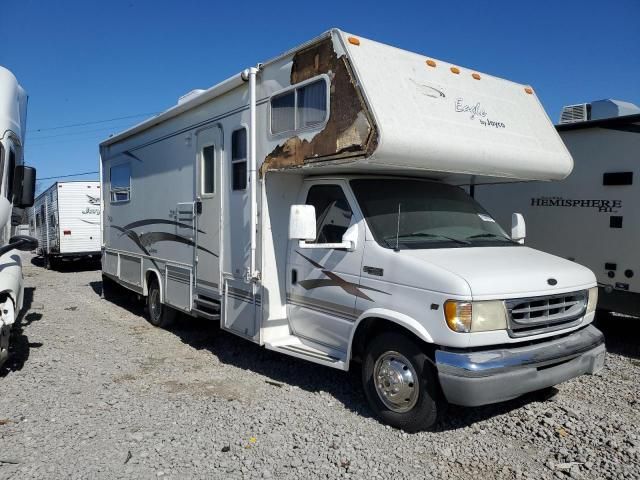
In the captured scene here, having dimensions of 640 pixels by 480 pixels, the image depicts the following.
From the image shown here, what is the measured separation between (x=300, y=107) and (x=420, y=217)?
4.88 feet

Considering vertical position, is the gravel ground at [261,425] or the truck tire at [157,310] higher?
the truck tire at [157,310]

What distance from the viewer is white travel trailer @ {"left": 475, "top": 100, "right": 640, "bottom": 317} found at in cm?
645

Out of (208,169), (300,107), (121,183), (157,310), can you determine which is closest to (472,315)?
(300,107)

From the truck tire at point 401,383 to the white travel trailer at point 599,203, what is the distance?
3.79 metres

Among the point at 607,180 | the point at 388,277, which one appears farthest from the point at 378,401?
the point at 607,180

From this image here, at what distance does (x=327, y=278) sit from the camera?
4.82 metres

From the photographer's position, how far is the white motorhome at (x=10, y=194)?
5359 mm

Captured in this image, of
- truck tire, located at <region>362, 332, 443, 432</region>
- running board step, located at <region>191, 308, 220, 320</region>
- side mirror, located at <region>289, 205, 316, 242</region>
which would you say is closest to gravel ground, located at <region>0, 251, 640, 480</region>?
truck tire, located at <region>362, 332, 443, 432</region>

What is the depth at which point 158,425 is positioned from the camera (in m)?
4.36

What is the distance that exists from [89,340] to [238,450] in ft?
13.8

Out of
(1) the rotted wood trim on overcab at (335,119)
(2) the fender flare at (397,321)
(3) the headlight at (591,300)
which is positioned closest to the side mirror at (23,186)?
(1) the rotted wood trim on overcab at (335,119)

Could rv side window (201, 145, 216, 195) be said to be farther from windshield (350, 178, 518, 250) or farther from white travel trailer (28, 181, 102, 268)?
white travel trailer (28, 181, 102, 268)

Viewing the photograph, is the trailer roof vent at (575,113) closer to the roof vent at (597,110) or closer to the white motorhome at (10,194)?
the roof vent at (597,110)

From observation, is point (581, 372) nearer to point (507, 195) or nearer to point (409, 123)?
point (409, 123)
